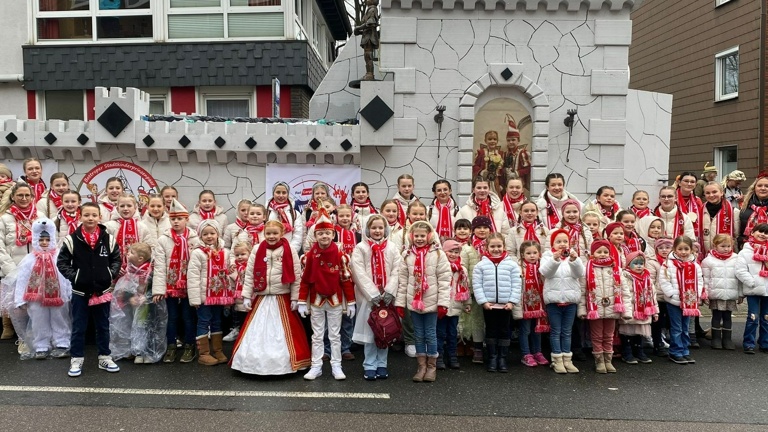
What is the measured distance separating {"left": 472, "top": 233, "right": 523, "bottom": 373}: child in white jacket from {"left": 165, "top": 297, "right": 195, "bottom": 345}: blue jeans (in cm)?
284

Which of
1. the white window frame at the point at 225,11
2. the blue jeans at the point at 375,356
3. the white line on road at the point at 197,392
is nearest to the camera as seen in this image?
the white line on road at the point at 197,392

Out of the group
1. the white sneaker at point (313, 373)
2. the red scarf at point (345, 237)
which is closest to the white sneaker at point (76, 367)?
the white sneaker at point (313, 373)

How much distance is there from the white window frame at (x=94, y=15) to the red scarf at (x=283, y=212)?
8340 mm

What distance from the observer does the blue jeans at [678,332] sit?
7090 mm

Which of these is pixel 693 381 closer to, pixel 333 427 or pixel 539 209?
pixel 539 209

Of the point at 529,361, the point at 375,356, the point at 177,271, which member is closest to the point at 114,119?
the point at 177,271

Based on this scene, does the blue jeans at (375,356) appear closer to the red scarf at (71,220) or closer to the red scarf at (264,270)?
the red scarf at (264,270)

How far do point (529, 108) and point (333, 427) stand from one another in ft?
23.0

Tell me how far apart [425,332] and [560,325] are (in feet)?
4.44

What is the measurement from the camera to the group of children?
646 centimetres

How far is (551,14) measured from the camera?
10742 millimetres

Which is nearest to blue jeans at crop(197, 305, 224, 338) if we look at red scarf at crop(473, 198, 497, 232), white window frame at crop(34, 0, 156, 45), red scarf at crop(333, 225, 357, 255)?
A: red scarf at crop(333, 225, 357, 255)

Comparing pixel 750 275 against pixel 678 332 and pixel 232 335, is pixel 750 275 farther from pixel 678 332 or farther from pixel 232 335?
pixel 232 335

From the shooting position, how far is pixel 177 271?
22.7 ft
